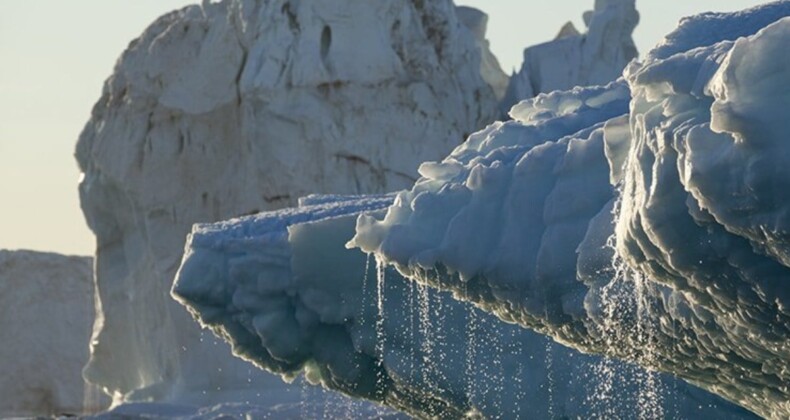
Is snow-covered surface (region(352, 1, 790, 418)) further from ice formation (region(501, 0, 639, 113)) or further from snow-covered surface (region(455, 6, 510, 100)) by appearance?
snow-covered surface (region(455, 6, 510, 100))

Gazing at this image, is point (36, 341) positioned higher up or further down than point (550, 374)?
further down

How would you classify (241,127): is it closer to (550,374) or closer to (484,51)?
(484,51)

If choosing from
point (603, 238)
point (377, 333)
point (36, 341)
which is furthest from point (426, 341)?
point (36, 341)

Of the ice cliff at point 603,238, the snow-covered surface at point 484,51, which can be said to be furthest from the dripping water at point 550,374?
the snow-covered surface at point 484,51

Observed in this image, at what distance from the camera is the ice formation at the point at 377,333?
15.9 meters

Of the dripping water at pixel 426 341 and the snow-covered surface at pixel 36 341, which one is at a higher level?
the dripping water at pixel 426 341

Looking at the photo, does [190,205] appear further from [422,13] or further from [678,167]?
[678,167]

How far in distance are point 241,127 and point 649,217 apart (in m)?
22.4

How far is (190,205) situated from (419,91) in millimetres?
3739

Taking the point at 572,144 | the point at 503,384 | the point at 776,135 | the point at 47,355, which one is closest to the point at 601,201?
the point at 572,144

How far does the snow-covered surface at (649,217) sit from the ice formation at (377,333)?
138cm

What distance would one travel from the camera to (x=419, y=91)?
3197cm

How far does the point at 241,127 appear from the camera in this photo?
31938mm

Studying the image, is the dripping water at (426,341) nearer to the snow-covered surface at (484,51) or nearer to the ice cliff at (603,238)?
the ice cliff at (603,238)
